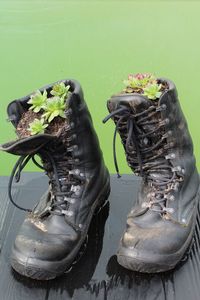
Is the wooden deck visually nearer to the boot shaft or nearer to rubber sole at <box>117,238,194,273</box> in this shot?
rubber sole at <box>117,238,194,273</box>

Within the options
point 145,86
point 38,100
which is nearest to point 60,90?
point 38,100

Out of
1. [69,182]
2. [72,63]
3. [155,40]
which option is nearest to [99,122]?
[72,63]

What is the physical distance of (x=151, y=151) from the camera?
85 centimetres

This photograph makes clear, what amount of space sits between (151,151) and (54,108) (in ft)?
0.61

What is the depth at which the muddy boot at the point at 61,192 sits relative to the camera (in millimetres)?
802

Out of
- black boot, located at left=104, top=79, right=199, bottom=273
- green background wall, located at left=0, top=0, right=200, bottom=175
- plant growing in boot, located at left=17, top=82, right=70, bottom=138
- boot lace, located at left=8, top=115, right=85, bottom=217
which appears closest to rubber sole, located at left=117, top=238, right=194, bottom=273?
black boot, located at left=104, top=79, right=199, bottom=273

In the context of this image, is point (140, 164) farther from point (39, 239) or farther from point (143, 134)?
point (39, 239)

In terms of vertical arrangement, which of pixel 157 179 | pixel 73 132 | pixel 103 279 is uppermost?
pixel 73 132

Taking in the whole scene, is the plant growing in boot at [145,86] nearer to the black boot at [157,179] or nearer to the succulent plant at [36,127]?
the black boot at [157,179]

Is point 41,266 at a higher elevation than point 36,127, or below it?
below

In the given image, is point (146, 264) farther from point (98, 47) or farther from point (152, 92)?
point (98, 47)

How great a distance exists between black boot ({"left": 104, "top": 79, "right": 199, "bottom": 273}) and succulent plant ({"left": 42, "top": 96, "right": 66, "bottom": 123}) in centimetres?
8

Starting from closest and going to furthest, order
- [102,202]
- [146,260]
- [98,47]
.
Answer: [146,260], [102,202], [98,47]

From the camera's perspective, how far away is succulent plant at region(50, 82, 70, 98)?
2.75ft
